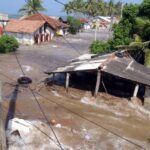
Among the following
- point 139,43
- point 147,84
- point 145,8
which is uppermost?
point 145,8

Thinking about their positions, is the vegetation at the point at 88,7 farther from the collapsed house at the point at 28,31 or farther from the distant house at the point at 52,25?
the collapsed house at the point at 28,31

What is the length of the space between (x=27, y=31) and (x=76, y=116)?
26.1 metres

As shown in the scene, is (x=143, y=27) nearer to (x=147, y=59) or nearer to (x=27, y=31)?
(x=147, y=59)

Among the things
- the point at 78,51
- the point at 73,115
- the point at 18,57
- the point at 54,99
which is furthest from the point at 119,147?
the point at 78,51

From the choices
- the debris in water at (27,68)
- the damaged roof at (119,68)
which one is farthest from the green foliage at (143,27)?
the debris in water at (27,68)

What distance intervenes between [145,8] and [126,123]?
Result: 509 inches

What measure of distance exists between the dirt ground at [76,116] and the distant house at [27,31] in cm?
1584

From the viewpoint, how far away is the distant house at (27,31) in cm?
4369

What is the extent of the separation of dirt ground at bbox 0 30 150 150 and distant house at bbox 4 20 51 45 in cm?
1584

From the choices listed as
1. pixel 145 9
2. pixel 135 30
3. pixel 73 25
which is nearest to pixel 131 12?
pixel 145 9

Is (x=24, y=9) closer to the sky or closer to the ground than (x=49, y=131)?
closer to the sky

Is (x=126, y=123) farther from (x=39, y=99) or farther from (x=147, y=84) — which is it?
(x=39, y=99)

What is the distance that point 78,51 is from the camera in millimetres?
42406

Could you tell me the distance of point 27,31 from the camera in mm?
43406
